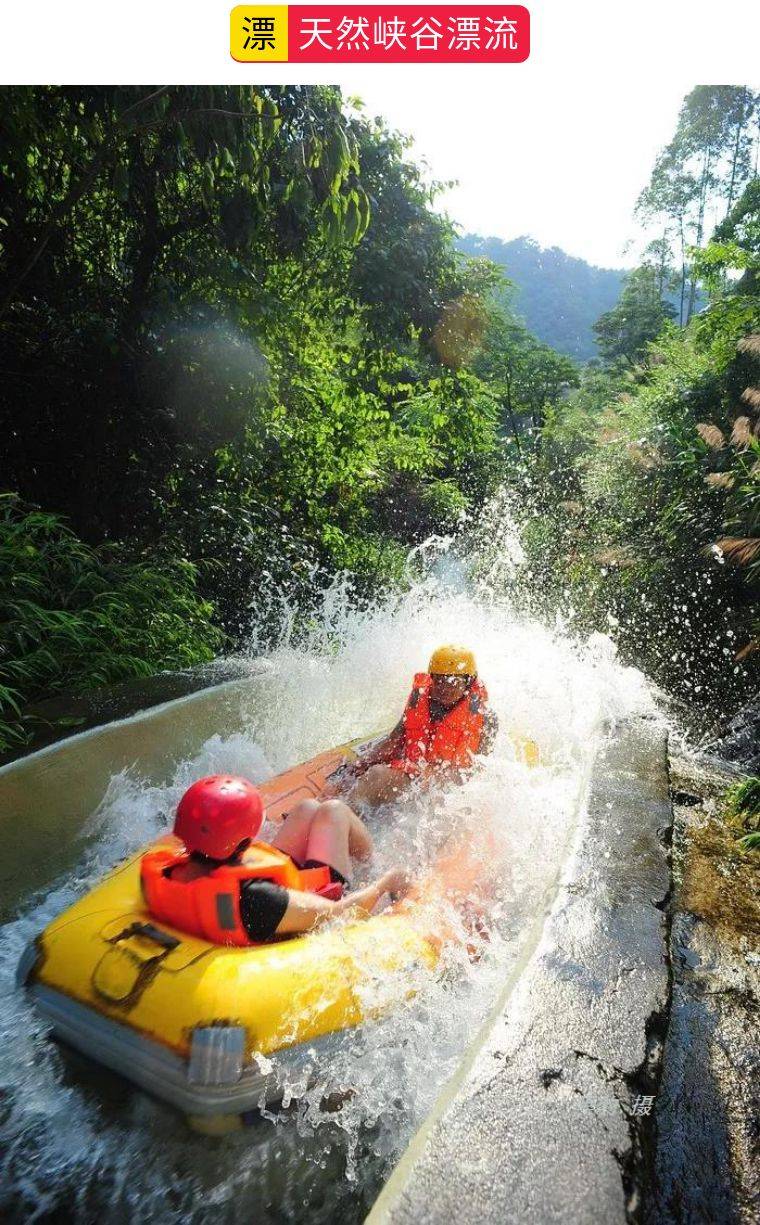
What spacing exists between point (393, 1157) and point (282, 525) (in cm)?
789

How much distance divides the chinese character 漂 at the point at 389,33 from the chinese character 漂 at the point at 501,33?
29 centimetres

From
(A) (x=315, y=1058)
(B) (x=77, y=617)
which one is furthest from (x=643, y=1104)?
(B) (x=77, y=617)

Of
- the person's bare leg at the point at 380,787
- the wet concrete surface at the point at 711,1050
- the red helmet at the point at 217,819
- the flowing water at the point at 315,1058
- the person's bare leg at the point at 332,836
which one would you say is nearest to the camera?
the wet concrete surface at the point at 711,1050

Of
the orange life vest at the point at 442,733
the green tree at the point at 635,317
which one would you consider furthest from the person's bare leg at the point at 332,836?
the green tree at the point at 635,317

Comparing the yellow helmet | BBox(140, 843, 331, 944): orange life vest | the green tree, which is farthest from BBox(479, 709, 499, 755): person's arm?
the green tree

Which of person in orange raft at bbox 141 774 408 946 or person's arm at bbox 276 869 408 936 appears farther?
person's arm at bbox 276 869 408 936

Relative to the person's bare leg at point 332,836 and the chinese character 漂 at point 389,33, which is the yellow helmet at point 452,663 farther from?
the chinese character 漂 at point 389,33

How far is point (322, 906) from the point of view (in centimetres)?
254

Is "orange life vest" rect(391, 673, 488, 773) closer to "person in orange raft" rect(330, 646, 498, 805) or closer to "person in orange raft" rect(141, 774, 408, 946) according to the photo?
"person in orange raft" rect(330, 646, 498, 805)

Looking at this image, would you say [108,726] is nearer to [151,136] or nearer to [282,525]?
[151,136]

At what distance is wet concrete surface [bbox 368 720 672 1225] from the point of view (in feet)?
5.12

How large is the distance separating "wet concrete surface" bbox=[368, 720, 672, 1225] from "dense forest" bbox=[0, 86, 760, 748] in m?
3.27

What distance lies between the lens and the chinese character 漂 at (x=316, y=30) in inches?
98.5

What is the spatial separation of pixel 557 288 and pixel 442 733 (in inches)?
4848
